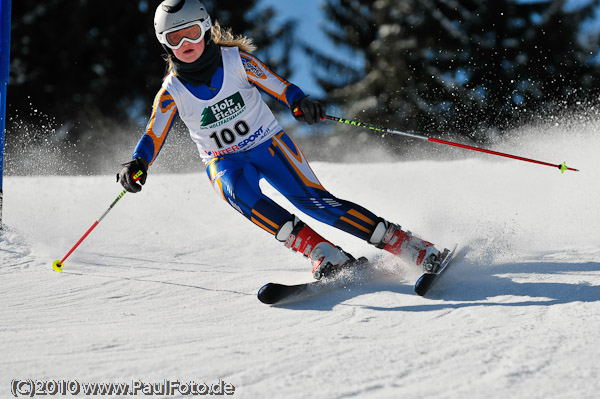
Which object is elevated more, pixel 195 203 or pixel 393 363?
pixel 393 363

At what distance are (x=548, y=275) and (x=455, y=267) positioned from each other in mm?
442

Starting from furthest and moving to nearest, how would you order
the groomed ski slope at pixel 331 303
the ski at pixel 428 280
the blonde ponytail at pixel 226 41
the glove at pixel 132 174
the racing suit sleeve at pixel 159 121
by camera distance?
the blonde ponytail at pixel 226 41
the racing suit sleeve at pixel 159 121
the glove at pixel 132 174
the ski at pixel 428 280
the groomed ski slope at pixel 331 303

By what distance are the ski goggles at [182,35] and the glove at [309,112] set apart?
629 mm

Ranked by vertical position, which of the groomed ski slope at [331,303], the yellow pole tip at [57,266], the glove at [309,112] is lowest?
the yellow pole tip at [57,266]

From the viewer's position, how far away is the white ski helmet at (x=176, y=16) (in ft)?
11.3

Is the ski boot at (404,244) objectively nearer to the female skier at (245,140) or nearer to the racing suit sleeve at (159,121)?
the female skier at (245,140)

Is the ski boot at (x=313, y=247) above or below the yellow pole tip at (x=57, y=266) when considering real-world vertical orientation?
above

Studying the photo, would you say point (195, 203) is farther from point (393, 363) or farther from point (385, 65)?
point (385, 65)

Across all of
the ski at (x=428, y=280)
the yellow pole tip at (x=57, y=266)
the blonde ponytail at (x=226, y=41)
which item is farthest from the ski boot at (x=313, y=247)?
the yellow pole tip at (x=57, y=266)

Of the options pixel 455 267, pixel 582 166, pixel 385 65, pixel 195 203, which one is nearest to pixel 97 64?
pixel 385 65

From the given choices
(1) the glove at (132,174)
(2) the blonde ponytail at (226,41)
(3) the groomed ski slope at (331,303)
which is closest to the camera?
(3) the groomed ski slope at (331,303)

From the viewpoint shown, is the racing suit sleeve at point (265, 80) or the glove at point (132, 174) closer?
the glove at point (132, 174)

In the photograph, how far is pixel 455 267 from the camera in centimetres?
343

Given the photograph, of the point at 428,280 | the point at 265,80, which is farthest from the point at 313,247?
the point at 265,80
